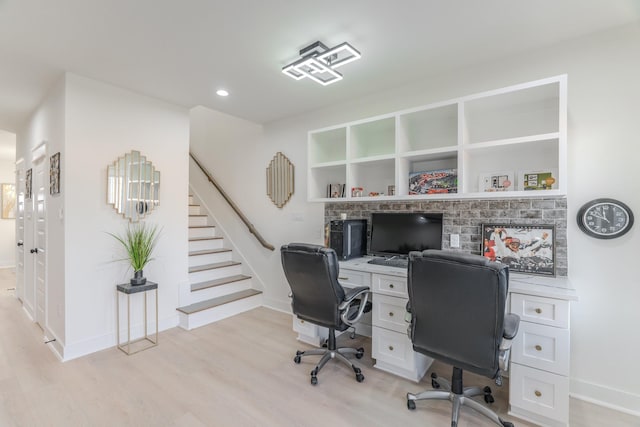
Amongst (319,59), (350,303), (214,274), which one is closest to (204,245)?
(214,274)

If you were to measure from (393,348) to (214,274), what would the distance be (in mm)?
2685

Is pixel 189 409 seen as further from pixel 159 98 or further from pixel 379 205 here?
pixel 159 98

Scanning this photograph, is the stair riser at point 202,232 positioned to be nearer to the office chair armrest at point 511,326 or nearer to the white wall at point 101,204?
the white wall at point 101,204

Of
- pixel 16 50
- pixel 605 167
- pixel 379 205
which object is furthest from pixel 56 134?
pixel 605 167

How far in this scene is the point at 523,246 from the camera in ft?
7.68

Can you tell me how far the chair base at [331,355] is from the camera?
7.66 feet

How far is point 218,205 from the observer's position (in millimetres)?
4918

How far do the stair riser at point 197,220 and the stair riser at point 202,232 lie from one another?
29 centimetres

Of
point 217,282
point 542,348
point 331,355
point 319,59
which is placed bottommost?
point 331,355

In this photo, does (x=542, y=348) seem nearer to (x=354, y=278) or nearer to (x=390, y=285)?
(x=390, y=285)

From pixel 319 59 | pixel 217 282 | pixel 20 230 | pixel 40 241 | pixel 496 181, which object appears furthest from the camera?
pixel 20 230

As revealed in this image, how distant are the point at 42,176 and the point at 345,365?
376 cm

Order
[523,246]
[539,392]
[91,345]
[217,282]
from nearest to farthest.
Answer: [539,392] < [523,246] < [91,345] < [217,282]

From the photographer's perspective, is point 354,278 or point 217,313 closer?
point 354,278
